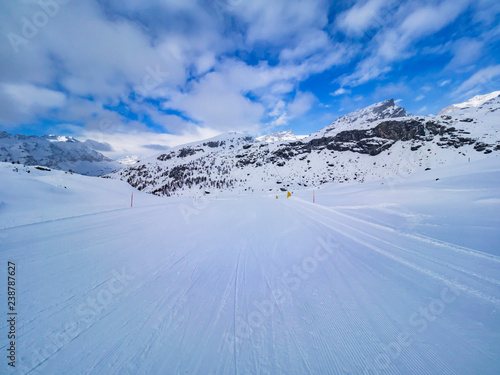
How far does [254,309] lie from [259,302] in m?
0.14

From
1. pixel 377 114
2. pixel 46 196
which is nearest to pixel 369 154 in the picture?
pixel 46 196

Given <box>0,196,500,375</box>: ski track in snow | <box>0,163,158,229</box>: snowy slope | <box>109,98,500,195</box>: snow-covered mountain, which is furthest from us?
<box>109,98,500,195</box>: snow-covered mountain

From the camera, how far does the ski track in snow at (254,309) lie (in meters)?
1.71

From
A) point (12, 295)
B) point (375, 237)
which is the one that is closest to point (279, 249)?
point (375, 237)

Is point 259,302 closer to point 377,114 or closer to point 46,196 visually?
point 46,196

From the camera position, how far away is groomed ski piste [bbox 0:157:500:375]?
1728 millimetres

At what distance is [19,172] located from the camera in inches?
477

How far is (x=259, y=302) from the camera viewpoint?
2.52 metres

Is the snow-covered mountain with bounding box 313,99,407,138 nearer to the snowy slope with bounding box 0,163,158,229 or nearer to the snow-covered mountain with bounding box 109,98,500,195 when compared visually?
the snow-covered mountain with bounding box 109,98,500,195

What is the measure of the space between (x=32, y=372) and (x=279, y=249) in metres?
3.83

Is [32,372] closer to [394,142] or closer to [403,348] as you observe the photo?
[403,348]

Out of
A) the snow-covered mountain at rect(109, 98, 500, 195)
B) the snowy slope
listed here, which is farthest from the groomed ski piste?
the snow-covered mountain at rect(109, 98, 500, 195)

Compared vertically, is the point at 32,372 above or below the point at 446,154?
below

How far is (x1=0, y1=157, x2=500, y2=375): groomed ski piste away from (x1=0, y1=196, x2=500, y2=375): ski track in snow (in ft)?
0.05
